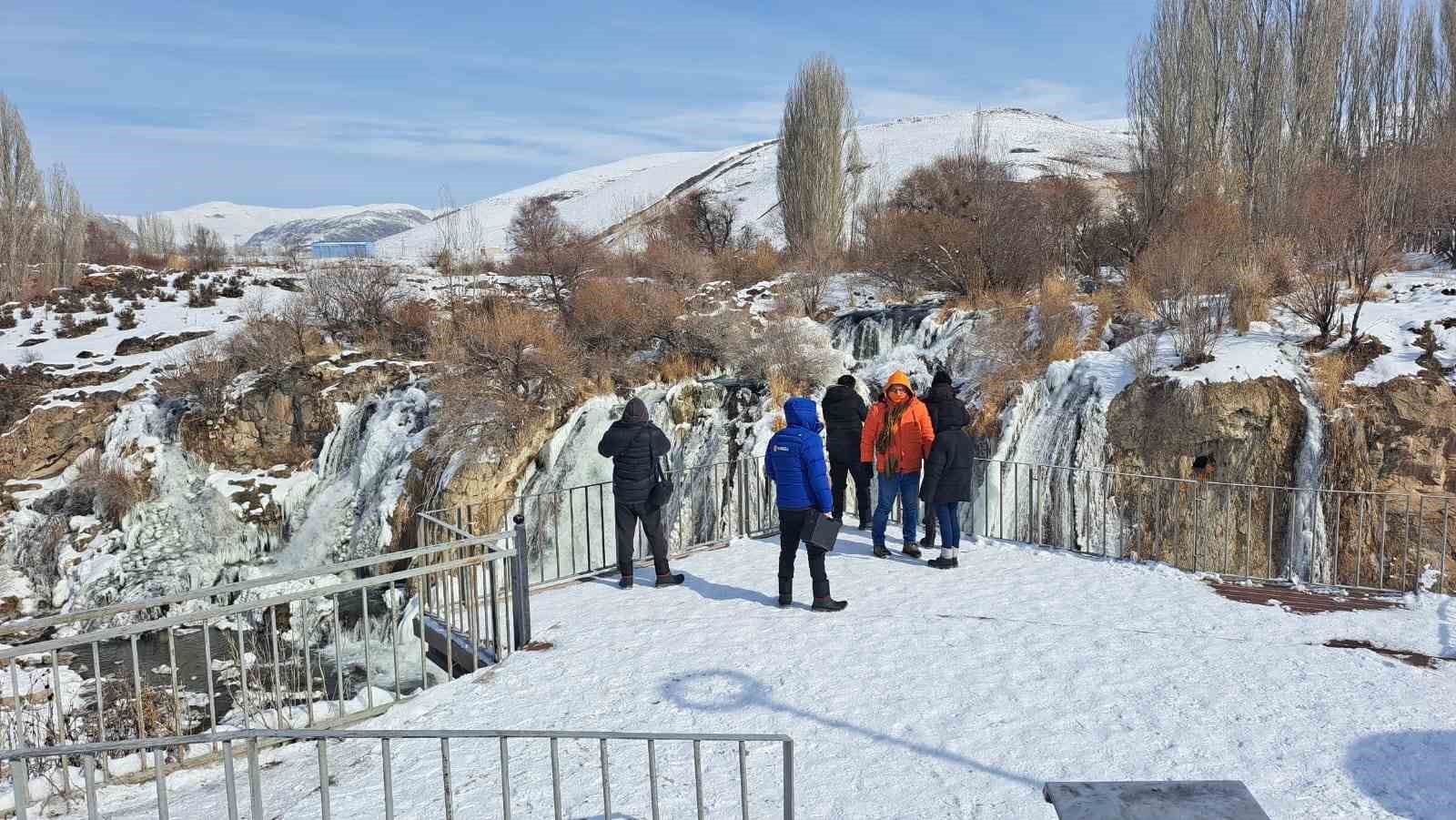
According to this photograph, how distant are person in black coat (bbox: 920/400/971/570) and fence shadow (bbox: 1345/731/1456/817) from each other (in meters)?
3.84

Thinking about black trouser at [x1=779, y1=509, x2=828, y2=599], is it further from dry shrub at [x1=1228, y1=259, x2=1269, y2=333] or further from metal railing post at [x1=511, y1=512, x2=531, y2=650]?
dry shrub at [x1=1228, y1=259, x2=1269, y2=333]

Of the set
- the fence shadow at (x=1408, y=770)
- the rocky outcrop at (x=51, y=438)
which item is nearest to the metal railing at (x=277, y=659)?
the fence shadow at (x=1408, y=770)

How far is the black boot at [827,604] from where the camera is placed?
726 centimetres

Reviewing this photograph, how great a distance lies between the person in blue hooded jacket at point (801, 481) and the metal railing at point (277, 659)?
2.13m

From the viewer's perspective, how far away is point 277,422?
2055cm

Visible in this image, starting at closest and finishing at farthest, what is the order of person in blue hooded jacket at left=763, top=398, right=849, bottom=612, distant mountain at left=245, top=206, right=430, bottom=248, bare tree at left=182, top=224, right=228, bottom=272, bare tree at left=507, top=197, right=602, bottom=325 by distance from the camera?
1. person in blue hooded jacket at left=763, top=398, right=849, bottom=612
2. bare tree at left=507, top=197, right=602, bottom=325
3. bare tree at left=182, top=224, right=228, bottom=272
4. distant mountain at left=245, top=206, right=430, bottom=248

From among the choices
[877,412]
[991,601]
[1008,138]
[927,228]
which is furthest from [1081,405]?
[1008,138]

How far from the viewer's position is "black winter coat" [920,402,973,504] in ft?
27.0

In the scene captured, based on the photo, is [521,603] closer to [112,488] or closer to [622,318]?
[622,318]

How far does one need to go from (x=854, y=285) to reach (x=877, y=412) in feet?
58.9

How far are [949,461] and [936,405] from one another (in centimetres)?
69

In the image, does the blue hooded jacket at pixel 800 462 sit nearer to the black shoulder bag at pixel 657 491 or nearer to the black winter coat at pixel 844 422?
the black shoulder bag at pixel 657 491

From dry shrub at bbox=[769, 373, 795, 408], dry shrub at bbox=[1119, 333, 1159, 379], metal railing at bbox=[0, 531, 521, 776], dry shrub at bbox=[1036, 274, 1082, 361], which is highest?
dry shrub at bbox=[1036, 274, 1082, 361]

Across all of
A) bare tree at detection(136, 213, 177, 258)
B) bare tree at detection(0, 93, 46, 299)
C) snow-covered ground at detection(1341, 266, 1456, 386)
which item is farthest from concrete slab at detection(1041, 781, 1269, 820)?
bare tree at detection(136, 213, 177, 258)
